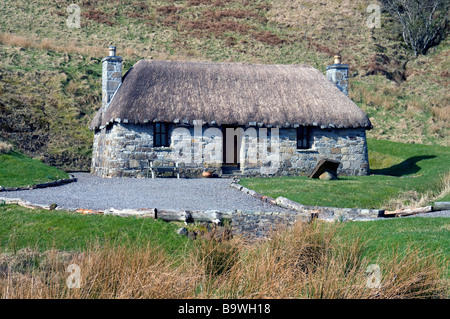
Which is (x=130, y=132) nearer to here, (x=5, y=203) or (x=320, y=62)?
(x=5, y=203)

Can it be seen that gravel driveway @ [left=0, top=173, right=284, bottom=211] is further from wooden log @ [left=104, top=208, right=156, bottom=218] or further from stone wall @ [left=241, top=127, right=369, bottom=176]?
stone wall @ [left=241, top=127, right=369, bottom=176]

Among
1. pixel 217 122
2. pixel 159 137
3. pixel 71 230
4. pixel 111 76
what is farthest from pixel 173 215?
pixel 111 76

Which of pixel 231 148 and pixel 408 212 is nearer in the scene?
pixel 408 212

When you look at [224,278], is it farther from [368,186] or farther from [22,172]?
[22,172]

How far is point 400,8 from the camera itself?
51031mm

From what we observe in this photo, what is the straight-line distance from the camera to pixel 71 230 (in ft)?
29.3

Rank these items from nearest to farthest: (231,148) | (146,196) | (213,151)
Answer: (146,196) < (213,151) < (231,148)

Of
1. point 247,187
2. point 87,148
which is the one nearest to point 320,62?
point 87,148

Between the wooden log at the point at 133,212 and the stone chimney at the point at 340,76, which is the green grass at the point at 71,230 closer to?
the wooden log at the point at 133,212

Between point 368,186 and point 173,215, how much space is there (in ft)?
25.7

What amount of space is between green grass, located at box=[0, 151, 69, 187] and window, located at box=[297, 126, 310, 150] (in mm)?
9902

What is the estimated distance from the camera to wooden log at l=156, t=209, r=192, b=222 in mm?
10047

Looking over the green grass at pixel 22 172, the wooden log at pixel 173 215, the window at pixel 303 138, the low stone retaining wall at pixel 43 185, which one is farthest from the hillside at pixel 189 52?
the wooden log at pixel 173 215

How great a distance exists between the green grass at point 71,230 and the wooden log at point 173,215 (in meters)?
0.25
